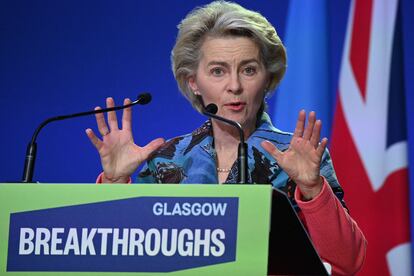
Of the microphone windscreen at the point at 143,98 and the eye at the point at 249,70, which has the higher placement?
the eye at the point at 249,70

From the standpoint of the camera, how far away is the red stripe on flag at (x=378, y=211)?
293 centimetres

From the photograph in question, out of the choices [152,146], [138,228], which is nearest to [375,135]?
[152,146]

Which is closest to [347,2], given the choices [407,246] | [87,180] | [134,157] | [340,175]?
[340,175]

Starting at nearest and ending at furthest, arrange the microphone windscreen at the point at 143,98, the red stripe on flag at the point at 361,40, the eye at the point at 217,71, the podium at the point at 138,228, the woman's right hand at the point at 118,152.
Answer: the podium at the point at 138,228 < the microphone windscreen at the point at 143,98 < the woman's right hand at the point at 118,152 < the eye at the point at 217,71 < the red stripe on flag at the point at 361,40

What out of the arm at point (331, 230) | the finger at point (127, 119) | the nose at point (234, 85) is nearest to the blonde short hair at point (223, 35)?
the nose at point (234, 85)

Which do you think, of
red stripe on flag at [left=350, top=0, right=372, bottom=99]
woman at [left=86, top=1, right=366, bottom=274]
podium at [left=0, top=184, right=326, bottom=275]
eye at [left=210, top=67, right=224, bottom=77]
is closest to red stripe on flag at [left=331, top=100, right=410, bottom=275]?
red stripe on flag at [left=350, top=0, right=372, bottom=99]

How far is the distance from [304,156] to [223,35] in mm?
583

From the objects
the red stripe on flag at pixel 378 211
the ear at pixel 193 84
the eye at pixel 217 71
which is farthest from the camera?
the red stripe on flag at pixel 378 211

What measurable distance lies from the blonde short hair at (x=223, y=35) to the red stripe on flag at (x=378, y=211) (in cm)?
98

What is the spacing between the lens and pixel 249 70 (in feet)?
6.88

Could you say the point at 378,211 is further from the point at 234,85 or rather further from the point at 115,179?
the point at 115,179

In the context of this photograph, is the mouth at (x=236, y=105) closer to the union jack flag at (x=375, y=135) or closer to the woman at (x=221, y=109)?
the woman at (x=221, y=109)

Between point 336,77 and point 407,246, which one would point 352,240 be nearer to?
point 407,246

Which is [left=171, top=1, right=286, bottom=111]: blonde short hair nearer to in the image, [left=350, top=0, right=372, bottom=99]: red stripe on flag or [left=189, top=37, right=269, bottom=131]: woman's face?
[left=189, top=37, right=269, bottom=131]: woman's face
